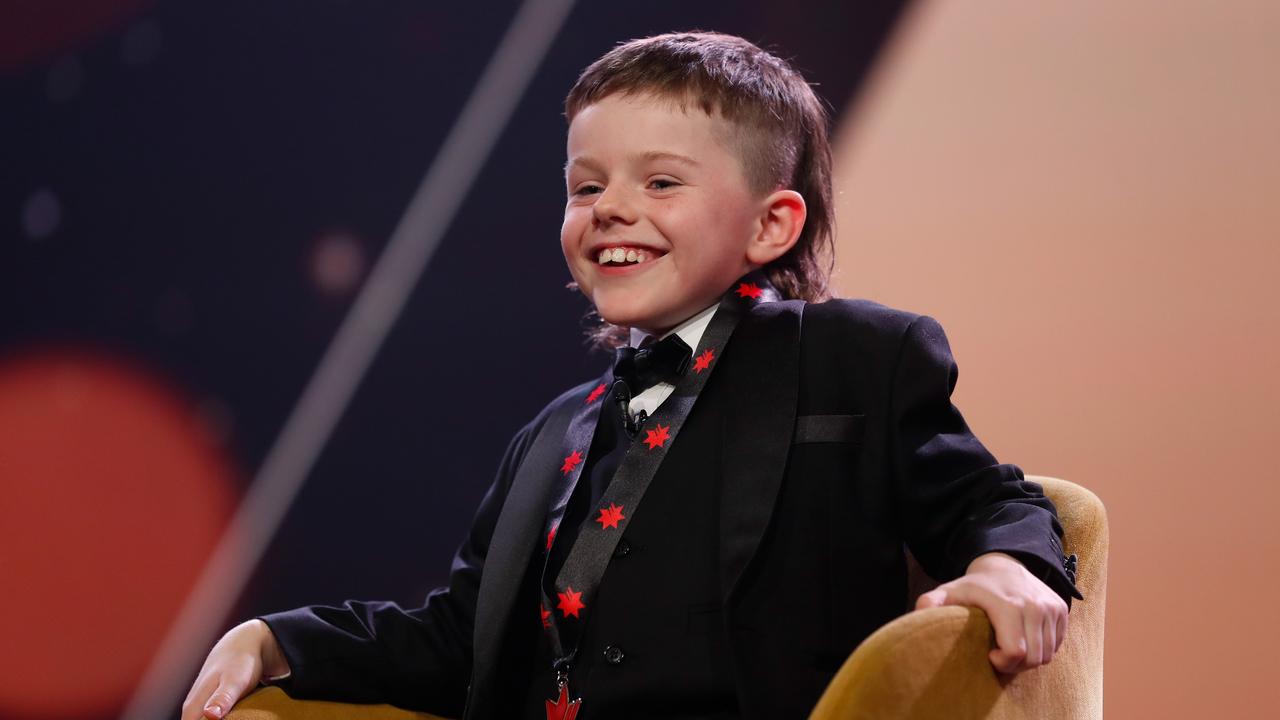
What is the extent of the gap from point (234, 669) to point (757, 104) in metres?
0.81

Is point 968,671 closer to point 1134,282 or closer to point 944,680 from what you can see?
point 944,680

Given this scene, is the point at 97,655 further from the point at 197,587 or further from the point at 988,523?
the point at 988,523

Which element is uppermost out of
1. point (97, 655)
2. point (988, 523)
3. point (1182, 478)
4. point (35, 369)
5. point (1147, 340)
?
point (1147, 340)

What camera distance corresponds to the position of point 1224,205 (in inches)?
67.5

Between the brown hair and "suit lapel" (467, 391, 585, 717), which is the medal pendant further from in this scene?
the brown hair

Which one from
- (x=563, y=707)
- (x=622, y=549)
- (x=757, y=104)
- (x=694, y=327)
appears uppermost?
(x=757, y=104)

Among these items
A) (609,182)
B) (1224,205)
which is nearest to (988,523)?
(609,182)

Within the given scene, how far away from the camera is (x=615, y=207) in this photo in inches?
49.3

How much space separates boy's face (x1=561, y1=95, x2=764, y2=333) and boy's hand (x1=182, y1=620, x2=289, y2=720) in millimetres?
495

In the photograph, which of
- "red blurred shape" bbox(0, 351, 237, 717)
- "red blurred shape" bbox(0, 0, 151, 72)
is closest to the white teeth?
"red blurred shape" bbox(0, 351, 237, 717)

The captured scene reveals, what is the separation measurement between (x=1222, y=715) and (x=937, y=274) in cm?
78

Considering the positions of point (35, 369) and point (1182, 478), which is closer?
point (1182, 478)

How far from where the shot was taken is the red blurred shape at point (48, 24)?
186 centimetres

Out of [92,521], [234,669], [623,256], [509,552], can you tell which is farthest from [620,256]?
[92,521]
